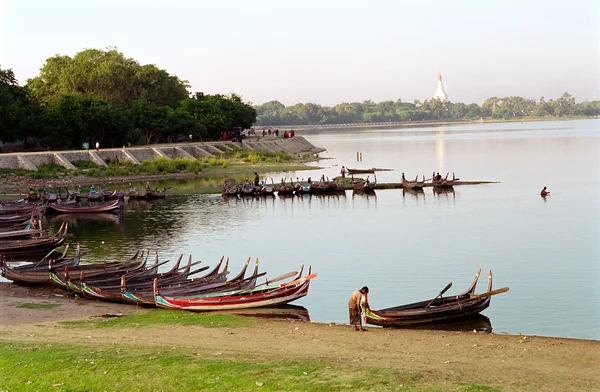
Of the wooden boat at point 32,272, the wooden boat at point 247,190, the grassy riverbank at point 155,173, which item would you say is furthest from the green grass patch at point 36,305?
the grassy riverbank at point 155,173

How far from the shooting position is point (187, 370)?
15234 mm

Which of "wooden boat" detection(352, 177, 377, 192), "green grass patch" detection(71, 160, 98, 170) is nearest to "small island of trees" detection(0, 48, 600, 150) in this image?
"green grass patch" detection(71, 160, 98, 170)

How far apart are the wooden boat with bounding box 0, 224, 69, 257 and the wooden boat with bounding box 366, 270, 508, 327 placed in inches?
780

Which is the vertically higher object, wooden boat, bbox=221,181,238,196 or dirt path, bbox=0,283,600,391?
dirt path, bbox=0,283,600,391

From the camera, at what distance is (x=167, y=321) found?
72.4 ft

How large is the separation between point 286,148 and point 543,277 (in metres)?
88.8

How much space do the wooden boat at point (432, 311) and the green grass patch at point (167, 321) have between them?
12.3ft

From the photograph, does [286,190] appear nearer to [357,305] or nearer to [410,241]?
[410,241]

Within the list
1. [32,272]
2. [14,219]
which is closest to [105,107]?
[14,219]

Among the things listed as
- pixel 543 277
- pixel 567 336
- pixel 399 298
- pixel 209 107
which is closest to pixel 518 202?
pixel 543 277

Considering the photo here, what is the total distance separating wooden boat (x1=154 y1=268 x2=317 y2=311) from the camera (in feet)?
78.4

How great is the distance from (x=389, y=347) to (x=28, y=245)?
22.2 meters

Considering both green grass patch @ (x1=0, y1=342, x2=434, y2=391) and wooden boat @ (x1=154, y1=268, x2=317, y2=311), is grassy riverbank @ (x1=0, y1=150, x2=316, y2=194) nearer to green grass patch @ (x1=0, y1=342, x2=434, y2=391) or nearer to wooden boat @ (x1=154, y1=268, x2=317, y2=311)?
wooden boat @ (x1=154, y1=268, x2=317, y2=311)

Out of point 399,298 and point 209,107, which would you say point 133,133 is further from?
point 399,298
